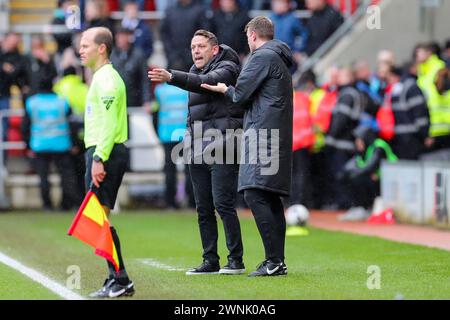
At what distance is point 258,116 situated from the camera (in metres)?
11.4

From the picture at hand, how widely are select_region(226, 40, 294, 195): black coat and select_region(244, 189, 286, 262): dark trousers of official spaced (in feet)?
0.45

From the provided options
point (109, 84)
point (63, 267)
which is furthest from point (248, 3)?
point (109, 84)

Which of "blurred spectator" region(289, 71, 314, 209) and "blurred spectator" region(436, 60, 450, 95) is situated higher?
"blurred spectator" region(436, 60, 450, 95)

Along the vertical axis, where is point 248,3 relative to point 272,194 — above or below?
above

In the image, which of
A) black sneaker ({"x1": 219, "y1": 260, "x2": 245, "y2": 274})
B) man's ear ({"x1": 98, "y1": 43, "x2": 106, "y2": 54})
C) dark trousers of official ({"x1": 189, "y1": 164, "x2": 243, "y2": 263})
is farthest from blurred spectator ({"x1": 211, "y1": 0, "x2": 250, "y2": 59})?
man's ear ({"x1": 98, "y1": 43, "x2": 106, "y2": 54})

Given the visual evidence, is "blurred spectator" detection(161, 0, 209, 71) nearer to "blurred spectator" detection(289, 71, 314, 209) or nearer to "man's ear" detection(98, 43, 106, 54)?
"blurred spectator" detection(289, 71, 314, 209)

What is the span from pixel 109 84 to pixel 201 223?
2318mm

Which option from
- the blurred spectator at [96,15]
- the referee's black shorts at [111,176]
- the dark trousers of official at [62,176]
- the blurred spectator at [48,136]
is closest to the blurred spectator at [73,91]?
the blurred spectator at [48,136]

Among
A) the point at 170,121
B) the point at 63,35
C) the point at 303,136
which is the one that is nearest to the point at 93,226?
the point at 303,136

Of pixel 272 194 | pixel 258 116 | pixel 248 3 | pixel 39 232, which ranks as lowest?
pixel 39 232

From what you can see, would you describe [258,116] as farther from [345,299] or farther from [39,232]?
[39,232]

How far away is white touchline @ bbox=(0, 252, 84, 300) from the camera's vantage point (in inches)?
407

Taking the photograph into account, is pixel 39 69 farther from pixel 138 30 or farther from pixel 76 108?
pixel 138 30

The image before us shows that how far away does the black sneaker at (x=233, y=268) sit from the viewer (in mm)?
11742
